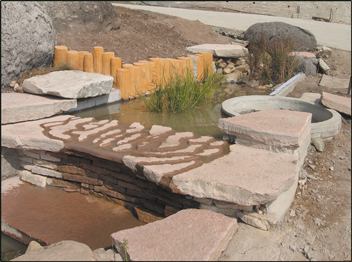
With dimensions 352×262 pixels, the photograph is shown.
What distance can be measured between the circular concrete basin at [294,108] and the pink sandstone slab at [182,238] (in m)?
2.07

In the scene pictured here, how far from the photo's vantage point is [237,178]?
104 inches

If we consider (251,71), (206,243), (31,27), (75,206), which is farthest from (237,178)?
(251,71)

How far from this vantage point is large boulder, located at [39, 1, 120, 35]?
266 inches

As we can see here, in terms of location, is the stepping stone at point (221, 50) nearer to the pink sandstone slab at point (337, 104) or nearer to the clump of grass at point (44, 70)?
the clump of grass at point (44, 70)

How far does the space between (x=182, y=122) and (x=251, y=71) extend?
A: 10.4 feet

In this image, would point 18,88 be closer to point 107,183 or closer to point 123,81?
point 123,81

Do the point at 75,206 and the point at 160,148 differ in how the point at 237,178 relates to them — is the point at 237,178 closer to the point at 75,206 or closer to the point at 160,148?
the point at 160,148

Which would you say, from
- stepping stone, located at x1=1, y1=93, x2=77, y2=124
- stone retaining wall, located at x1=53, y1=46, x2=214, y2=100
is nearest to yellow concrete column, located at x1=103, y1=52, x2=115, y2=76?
stone retaining wall, located at x1=53, y1=46, x2=214, y2=100

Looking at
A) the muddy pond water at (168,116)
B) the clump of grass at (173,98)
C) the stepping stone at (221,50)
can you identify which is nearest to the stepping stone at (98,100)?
the muddy pond water at (168,116)

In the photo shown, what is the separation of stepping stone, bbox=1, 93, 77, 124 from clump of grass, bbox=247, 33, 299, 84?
3984 mm

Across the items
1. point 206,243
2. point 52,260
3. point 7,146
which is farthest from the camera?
point 7,146

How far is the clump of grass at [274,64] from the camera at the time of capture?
267 inches

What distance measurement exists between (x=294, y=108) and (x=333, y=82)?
2037 millimetres

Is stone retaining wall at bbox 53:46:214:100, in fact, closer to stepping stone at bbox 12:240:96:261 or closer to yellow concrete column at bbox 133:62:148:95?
yellow concrete column at bbox 133:62:148:95
